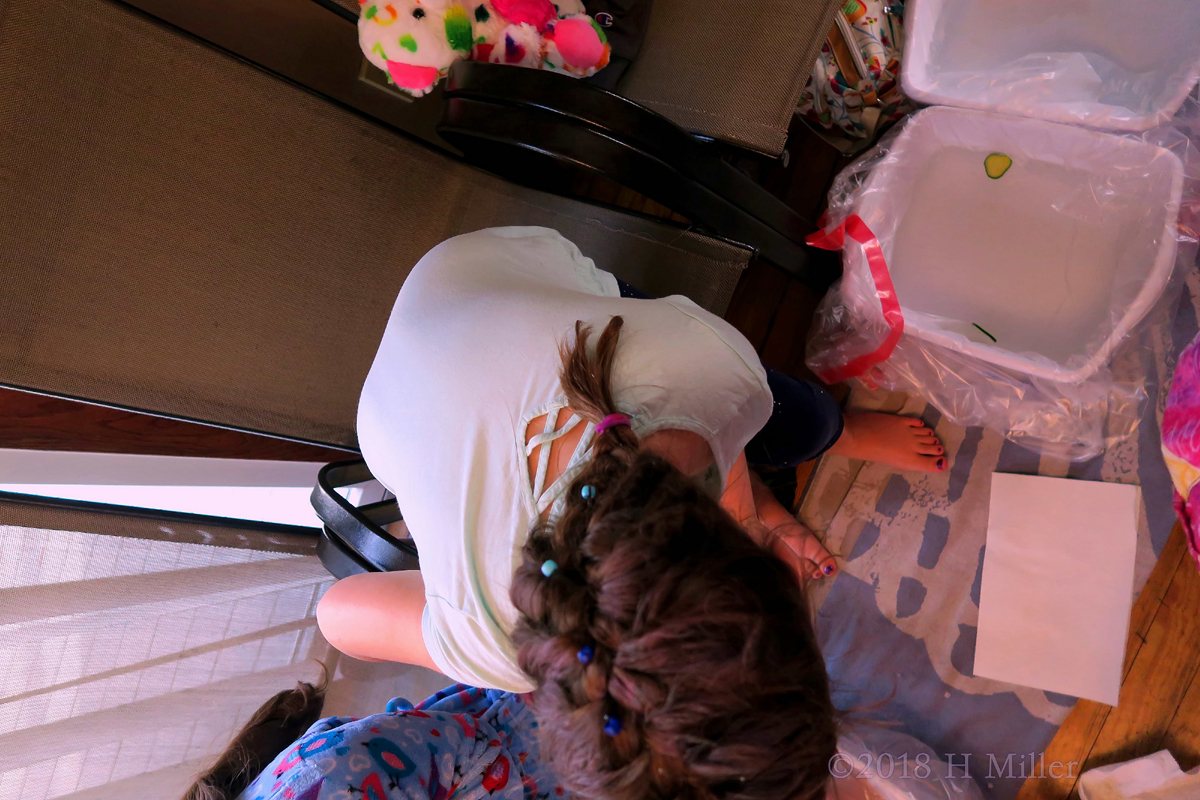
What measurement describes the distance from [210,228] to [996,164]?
1209 millimetres

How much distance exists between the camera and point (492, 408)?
22.0 inches

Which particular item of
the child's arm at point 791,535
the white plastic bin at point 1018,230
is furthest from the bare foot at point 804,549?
the white plastic bin at point 1018,230

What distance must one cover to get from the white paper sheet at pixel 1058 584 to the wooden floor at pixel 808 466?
0.13ft

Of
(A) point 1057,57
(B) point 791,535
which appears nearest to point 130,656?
(B) point 791,535

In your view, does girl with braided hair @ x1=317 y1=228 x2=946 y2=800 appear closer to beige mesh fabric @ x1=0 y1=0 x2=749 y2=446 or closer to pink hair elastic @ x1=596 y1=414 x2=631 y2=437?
pink hair elastic @ x1=596 y1=414 x2=631 y2=437

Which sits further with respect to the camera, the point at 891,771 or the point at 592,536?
the point at 891,771

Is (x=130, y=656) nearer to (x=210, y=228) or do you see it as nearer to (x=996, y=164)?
(x=210, y=228)

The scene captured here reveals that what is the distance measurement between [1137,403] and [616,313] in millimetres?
942

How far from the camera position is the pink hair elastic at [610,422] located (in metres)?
0.52

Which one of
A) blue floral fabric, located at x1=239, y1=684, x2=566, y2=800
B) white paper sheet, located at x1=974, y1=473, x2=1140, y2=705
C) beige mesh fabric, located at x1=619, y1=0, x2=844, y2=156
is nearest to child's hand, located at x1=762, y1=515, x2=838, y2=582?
white paper sheet, located at x1=974, y1=473, x2=1140, y2=705

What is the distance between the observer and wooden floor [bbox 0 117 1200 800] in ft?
3.33

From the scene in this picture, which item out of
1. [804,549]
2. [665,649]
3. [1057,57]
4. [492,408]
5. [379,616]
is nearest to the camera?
[665,649]

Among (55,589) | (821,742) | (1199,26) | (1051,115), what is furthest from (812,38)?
(55,589)

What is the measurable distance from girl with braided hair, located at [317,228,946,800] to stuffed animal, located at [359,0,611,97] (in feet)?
0.85
